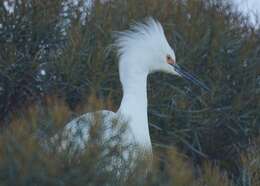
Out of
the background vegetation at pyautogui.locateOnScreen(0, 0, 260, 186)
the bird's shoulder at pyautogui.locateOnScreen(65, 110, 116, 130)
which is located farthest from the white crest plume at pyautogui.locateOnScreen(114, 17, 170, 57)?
the bird's shoulder at pyautogui.locateOnScreen(65, 110, 116, 130)

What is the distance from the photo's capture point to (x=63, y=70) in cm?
838

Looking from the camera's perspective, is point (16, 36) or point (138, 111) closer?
point (138, 111)

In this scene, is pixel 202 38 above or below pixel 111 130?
above

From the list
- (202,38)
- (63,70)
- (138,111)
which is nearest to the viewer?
(138,111)

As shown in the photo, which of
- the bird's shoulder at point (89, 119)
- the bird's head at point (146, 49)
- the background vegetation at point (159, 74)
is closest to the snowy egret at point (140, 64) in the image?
the bird's head at point (146, 49)

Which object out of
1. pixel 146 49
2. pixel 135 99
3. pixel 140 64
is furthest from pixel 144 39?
pixel 135 99

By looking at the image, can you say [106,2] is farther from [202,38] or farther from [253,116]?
[253,116]

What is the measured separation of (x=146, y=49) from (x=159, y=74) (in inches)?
54.7

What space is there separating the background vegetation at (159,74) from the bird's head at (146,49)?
2.55ft

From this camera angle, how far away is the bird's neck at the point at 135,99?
6.96 m

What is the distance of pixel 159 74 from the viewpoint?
342 inches

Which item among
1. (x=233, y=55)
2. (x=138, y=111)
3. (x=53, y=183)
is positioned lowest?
(x=53, y=183)

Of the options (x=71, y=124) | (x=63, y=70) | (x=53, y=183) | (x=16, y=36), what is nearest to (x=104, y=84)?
(x=63, y=70)

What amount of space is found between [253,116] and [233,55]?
56 cm
